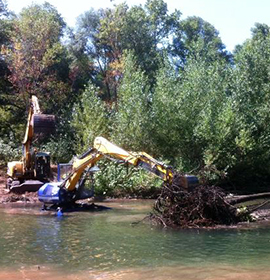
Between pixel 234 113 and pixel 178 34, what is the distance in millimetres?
27593

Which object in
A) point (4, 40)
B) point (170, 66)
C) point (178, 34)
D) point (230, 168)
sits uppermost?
point (178, 34)

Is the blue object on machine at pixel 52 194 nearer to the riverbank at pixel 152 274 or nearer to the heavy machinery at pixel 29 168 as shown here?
the heavy machinery at pixel 29 168

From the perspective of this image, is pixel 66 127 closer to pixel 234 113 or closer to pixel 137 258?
pixel 234 113

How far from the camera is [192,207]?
1566 centimetres

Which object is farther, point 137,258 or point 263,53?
point 263,53

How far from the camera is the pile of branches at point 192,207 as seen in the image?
1559 centimetres

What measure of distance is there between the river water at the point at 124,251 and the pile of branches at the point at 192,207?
0.66 metres

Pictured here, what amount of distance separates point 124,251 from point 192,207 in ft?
13.7

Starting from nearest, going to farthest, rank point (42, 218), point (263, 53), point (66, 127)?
point (42, 218) < point (263, 53) < point (66, 127)

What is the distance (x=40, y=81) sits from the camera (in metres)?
38.6

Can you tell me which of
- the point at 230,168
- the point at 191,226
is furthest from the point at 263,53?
the point at 191,226

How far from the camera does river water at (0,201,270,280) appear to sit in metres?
9.98

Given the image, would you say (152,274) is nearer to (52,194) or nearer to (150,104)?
(52,194)

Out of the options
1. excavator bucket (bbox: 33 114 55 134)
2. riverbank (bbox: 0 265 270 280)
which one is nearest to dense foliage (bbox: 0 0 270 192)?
excavator bucket (bbox: 33 114 55 134)
